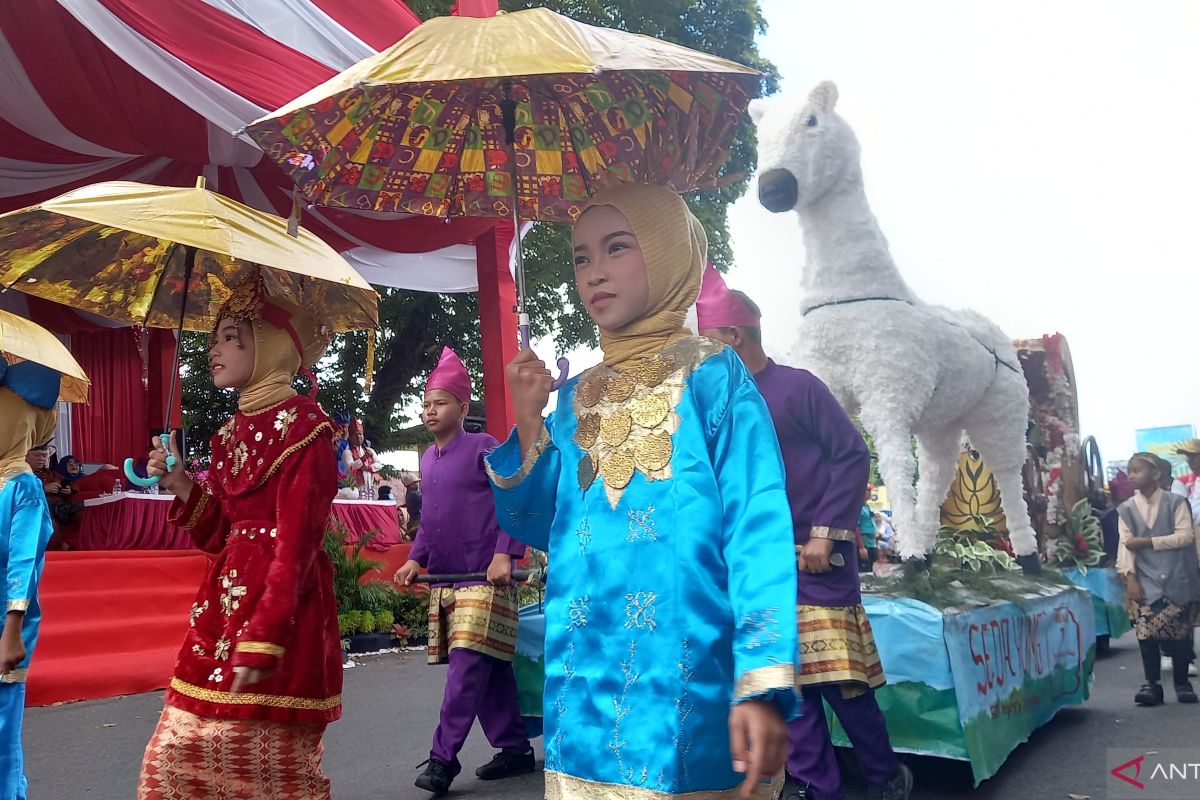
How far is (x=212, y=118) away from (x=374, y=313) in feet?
11.6

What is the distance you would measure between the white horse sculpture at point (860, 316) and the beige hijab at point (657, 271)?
94.9 inches

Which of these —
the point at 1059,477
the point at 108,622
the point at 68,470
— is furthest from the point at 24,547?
the point at 68,470

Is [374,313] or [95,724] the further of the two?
[95,724]

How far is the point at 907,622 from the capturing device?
3990 mm

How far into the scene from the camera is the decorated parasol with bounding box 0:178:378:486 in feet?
9.72

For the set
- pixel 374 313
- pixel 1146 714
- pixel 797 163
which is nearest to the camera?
pixel 374 313

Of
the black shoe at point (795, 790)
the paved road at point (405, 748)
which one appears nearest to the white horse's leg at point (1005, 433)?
the paved road at point (405, 748)

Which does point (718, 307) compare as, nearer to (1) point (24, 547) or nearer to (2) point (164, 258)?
(2) point (164, 258)

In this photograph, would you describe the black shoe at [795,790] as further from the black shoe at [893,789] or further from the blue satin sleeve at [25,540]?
the blue satin sleeve at [25,540]

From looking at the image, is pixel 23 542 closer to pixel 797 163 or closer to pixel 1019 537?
pixel 797 163

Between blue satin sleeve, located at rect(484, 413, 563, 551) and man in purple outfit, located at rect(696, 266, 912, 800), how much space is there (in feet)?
4.75

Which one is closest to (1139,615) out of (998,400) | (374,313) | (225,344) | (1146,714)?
(1146,714)

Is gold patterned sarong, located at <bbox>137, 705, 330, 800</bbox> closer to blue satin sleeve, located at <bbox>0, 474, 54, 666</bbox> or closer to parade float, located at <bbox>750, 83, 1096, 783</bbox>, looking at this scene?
blue satin sleeve, located at <bbox>0, 474, 54, 666</bbox>

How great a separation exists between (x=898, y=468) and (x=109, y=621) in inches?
240
